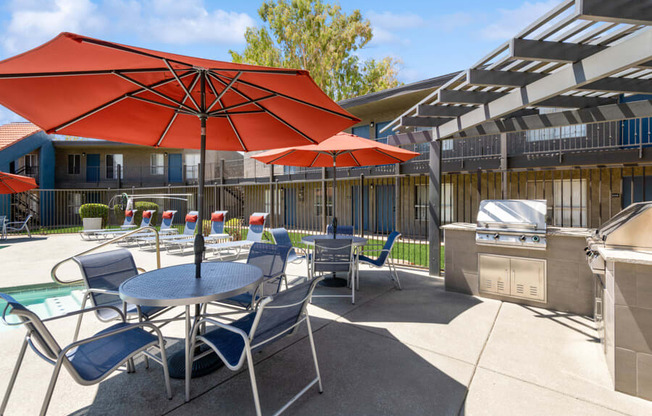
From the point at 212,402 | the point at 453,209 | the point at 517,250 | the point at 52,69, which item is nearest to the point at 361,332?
the point at 212,402

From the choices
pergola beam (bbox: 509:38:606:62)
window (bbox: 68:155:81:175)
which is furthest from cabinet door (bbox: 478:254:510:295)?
window (bbox: 68:155:81:175)

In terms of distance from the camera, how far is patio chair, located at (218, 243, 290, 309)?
3.46m

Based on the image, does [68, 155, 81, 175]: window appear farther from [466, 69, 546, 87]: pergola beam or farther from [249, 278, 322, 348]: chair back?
[466, 69, 546, 87]: pergola beam

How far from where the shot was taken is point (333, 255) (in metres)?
4.64

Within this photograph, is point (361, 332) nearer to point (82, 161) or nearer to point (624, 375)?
point (624, 375)

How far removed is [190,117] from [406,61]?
73.7 ft

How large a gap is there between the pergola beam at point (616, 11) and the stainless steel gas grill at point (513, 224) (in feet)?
8.23

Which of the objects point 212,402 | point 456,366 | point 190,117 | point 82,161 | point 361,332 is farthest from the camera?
point 82,161

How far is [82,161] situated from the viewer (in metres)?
21.6

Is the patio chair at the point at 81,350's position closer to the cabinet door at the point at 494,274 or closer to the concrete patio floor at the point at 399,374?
the concrete patio floor at the point at 399,374

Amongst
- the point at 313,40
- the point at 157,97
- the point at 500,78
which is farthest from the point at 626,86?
the point at 313,40

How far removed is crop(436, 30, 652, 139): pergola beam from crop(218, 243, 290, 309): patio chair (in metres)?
3.01

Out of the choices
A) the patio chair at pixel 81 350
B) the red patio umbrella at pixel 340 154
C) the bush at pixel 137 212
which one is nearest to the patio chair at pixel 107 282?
the patio chair at pixel 81 350

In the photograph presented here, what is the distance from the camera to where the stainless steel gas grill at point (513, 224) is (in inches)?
166
